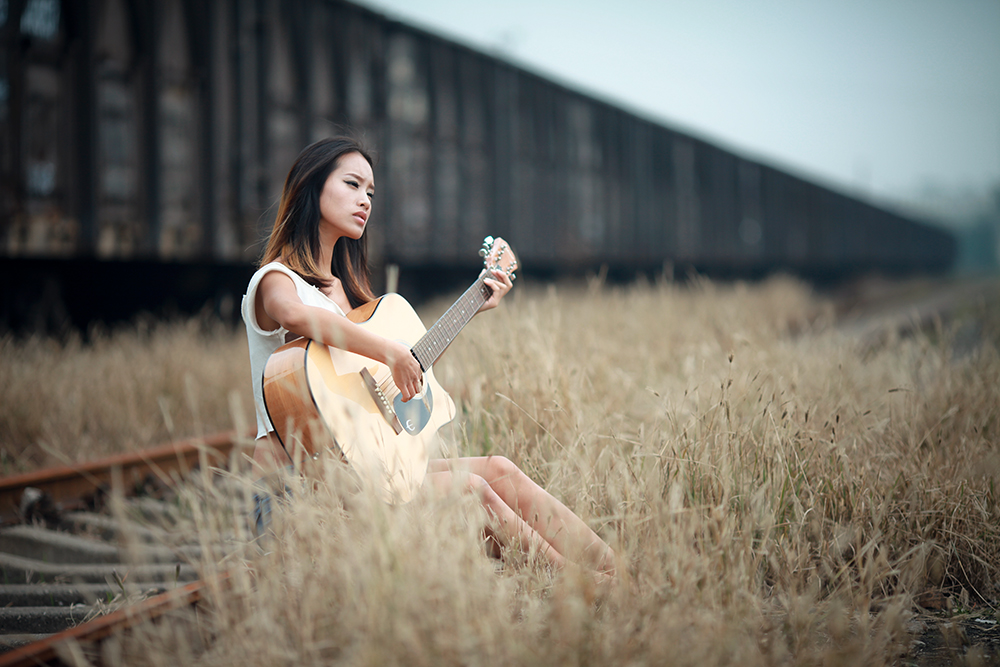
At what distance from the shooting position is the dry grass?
1422 millimetres

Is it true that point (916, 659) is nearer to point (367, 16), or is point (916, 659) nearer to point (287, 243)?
point (287, 243)

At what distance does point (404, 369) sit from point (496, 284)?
64 centimetres

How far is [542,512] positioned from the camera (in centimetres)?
205

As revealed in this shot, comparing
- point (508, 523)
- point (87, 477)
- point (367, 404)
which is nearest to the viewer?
point (508, 523)

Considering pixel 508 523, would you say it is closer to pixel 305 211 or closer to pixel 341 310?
pixel 341 310

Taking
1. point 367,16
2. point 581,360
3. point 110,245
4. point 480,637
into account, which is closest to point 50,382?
point 110,245

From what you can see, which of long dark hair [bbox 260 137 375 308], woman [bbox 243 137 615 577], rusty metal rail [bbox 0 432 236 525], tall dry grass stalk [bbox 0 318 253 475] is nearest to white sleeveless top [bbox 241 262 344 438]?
woman [bbox 243 137 615 577]

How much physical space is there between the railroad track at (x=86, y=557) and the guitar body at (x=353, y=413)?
245 millimetres

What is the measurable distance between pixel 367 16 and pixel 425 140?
6.31ft

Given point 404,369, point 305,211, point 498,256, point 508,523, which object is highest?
point 305,211

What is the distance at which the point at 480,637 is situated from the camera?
4.50ft

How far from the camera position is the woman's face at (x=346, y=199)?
2371 mm

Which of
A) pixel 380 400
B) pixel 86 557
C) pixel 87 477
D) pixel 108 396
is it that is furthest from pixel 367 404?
pixel 108 396

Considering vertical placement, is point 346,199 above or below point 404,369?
above
